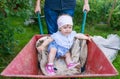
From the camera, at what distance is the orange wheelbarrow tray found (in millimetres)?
3383

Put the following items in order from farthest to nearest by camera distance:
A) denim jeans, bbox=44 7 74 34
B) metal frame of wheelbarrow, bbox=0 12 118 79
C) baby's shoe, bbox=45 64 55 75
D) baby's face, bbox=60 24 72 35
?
denim jeans, bbox=44 7 74 34
baby's face, bbox=60 24 72 35
baby's shoe, bbox=45 64 55 75
metal frame of wheelbarrow, bbox=0 12 118 79

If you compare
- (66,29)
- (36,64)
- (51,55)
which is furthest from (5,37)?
(66,29)

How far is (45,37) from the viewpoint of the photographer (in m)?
4.44

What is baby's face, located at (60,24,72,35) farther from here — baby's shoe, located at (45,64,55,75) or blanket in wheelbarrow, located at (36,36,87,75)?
baby's shoe, located at (45,64,55,75)

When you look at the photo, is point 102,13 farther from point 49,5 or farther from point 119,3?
point 49,5

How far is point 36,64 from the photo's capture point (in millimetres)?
4359

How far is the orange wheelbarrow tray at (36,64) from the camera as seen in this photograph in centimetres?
338

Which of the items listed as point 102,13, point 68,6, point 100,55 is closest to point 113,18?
point 102,13

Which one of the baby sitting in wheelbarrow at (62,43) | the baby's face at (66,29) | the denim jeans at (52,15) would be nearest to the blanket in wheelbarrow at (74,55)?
the baby sitting in wheelbarrow at (62,43)

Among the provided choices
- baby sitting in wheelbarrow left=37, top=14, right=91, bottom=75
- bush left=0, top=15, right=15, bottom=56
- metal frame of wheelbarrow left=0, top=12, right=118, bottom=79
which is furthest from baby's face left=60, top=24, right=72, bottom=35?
bush left=0, top=15, right=15, bottom=56

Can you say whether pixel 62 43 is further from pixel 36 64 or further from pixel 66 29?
pixel 36 64

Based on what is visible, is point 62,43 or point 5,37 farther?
point 5,37

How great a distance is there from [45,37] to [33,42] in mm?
174

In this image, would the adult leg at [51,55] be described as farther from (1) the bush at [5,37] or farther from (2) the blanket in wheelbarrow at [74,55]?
(1) the bush at [5,37]
